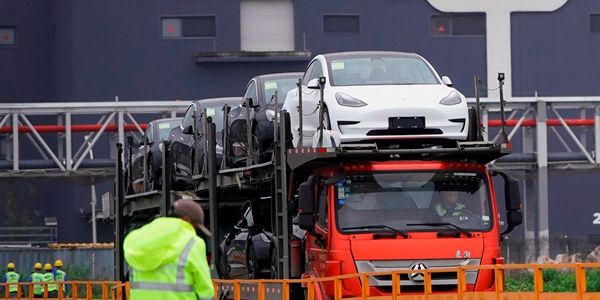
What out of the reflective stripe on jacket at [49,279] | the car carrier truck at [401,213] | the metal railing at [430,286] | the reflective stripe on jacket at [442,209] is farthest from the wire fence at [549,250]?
the reflective stripe on jacket at [442,209]

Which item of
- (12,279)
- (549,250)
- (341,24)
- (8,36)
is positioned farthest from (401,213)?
(8,36)

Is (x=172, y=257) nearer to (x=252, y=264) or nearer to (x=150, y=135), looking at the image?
(x=252, y=264)

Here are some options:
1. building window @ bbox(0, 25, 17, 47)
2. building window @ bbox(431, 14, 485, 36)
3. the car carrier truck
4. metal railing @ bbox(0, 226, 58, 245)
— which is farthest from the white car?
building window @ bbox(0, 25, 17, 47)

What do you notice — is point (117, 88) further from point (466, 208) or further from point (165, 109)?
point (466, 208)

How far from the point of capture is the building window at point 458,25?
48.2m

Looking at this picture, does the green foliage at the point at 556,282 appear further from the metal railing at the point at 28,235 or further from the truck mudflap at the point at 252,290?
the metal railing at the point at 28,235

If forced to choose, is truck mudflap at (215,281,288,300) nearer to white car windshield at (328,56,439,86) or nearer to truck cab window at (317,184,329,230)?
truck cab window at (317,184,329,230)

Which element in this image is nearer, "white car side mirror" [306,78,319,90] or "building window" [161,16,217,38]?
"white car side mirror" [306,78,319,90]

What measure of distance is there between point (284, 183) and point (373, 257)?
1.67 m

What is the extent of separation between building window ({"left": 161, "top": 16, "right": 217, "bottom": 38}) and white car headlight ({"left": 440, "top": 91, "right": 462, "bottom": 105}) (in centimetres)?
3354

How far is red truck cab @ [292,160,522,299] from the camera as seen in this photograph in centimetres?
1377

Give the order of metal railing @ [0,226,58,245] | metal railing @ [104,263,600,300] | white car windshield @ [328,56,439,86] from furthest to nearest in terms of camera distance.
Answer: metal railing @ [0,226,58,245]
white car windshield @ [328,56,439,86]
metal railing @ [104,263,600,300]

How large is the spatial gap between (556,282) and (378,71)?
423 inches

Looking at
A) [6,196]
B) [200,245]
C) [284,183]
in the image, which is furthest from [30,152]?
[200,245]
